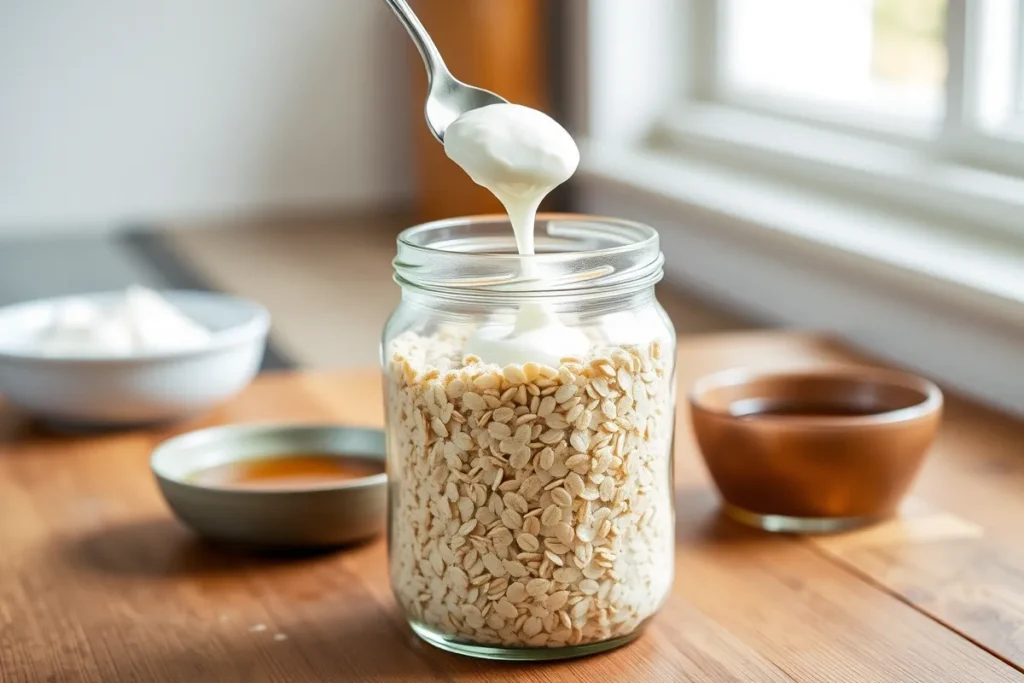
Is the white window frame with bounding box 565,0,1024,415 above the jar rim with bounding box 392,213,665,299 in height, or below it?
below

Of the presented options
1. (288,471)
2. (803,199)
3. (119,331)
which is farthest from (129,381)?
(803,199)

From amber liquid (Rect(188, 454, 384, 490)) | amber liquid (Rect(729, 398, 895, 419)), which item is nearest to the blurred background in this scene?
amber liquid (Rect(729, 398, 895, 419))

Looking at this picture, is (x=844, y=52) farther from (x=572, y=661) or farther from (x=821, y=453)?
(x=572, y=661)

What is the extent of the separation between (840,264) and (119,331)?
2.46 feet

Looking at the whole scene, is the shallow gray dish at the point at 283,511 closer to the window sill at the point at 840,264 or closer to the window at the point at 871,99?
the window sill at the point at 840,264

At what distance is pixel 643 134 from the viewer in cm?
219

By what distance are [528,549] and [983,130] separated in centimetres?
101

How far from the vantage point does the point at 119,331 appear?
3.90 ft

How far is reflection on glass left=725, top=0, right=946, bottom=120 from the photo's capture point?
5.72ft

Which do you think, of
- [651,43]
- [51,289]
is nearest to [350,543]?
[51,289]

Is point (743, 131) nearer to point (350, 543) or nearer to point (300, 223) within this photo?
point (300, 223)

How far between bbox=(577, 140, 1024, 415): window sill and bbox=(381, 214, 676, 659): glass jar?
59 cm

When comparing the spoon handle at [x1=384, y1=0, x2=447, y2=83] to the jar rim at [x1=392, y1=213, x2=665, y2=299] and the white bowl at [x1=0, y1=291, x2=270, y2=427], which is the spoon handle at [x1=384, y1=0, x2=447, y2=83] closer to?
the jar rim at [x1=392, y1=213, x2=665, y2=299]

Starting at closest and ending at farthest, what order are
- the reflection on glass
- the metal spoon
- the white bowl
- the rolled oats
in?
the rolled oats
the metal spoon
the white bowl
the reflection on glass
